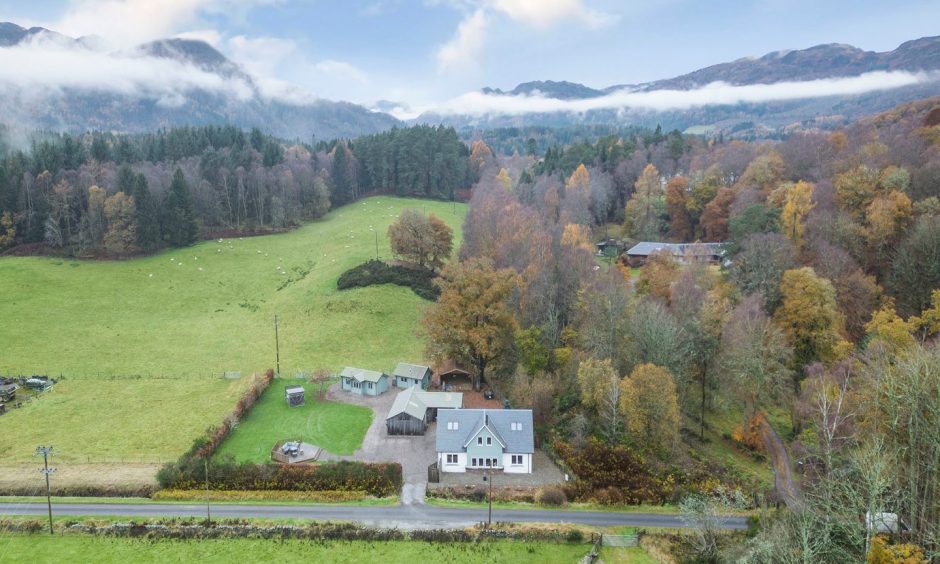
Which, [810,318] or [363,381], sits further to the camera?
[363,381]

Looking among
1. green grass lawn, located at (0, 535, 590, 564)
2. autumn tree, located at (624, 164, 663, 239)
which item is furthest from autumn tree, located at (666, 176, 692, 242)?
green grass lawn, located at (0, 535, 590, 564)

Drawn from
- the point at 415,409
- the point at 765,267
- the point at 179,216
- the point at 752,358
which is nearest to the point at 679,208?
the point at 765,267

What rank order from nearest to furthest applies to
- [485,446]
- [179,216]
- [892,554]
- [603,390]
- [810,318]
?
[892,554] → [485,446] → [603,390] → [810,318] → [179,216]

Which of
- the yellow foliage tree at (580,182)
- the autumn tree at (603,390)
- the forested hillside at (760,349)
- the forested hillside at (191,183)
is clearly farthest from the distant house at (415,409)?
the forested hillside at (191,183)

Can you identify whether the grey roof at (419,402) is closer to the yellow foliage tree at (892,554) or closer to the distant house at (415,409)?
the distant house at (415,409)

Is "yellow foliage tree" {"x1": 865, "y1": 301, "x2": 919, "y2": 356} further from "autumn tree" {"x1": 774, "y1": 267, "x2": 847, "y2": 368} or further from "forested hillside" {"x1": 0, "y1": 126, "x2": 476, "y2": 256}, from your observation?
"forested hillside" {"x1": 0, "y1": 126, "x2": 476, "y2": 256}

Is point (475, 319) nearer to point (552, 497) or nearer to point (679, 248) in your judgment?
point (552, 497)

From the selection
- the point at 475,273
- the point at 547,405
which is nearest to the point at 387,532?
the point at 547,405
